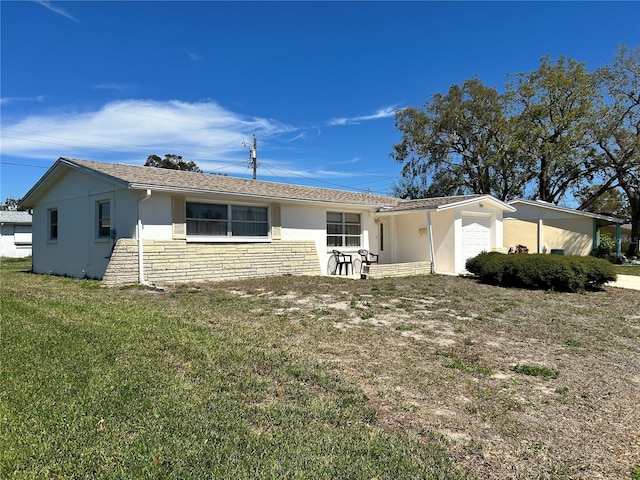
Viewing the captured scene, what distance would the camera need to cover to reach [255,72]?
19219 millimetres

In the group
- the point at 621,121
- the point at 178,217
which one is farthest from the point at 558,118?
the point at 178,217

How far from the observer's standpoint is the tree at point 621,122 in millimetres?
26797

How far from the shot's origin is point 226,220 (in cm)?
1348

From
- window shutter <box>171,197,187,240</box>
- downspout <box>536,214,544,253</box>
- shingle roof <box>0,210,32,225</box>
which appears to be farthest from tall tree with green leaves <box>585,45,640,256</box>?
shingle roof <box>0,210,32,225</box>

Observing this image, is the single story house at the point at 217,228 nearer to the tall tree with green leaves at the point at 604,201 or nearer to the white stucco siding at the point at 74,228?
the white stucco siding at the point at 74,228

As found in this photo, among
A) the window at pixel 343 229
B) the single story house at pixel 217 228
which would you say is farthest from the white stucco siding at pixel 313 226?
the window at pixel 343 229

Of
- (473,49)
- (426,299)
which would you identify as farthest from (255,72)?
(426,299)

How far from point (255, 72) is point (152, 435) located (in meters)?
18.9

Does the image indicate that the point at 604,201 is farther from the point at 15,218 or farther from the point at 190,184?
the point at 15,218

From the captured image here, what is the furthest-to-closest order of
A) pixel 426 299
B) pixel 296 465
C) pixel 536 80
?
pixel 536 80, pixel 426 299, pixel 296 465

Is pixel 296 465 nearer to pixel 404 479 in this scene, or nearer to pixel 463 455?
pixel 404 479

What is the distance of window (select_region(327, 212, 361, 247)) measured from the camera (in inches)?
654

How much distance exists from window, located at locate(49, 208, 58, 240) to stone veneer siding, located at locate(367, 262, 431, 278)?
39.1 feet

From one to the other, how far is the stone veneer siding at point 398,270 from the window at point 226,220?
13.0ft
